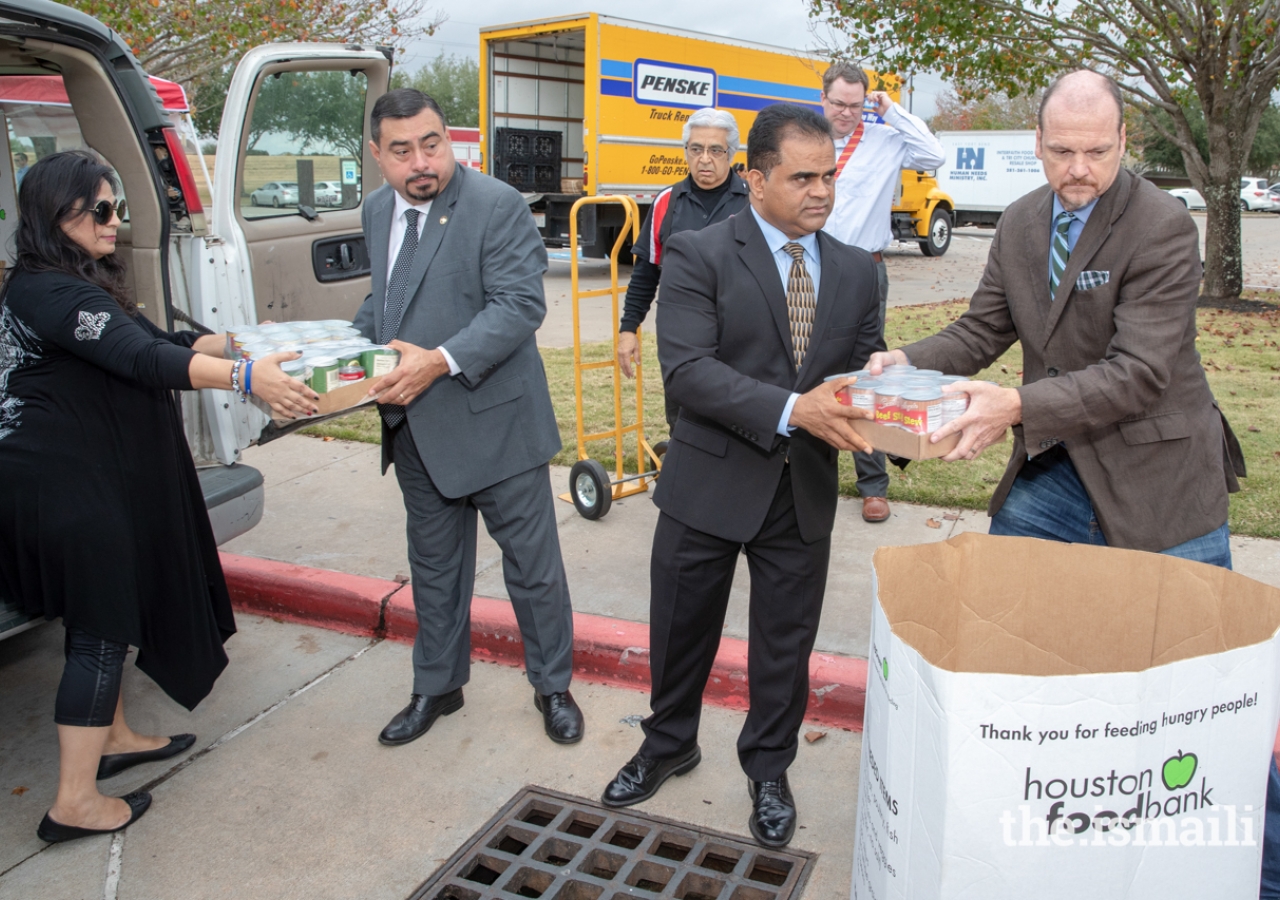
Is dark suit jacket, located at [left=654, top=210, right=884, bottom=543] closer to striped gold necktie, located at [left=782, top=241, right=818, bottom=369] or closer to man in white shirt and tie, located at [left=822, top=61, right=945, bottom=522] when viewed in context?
striped gold necktie, located at [left=782, top=241, right=818, bottom=369]

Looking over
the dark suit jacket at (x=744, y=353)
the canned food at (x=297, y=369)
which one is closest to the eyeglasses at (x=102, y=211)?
the canned food at (x=297, y=369)

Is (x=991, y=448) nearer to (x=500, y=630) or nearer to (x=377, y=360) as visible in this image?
(x=500, y=630)

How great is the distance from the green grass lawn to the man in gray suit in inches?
104

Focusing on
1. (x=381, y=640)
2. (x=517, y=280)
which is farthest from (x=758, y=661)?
(x=381, y=640)

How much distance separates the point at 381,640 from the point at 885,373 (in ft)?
9.14

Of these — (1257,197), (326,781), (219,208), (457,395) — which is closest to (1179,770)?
(457,395)

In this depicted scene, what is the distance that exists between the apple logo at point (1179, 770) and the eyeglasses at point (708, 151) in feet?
12.4

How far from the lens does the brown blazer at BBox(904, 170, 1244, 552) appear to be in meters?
2.49

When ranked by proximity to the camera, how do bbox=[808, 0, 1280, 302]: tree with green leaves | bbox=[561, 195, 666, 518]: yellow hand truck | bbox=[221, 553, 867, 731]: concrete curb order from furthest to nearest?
bbox=[808, 0, 1280, 302]: tree with green leaves
bbox=[561, 195, 666, 518]: yellow hand truck
bbox=[221, 553, 867, 731]: concrete curb

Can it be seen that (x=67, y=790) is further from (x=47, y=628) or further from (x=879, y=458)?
(x=879, y=458)

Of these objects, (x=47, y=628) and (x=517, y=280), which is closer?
(x=517, y=280)

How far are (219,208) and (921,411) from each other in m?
3.47

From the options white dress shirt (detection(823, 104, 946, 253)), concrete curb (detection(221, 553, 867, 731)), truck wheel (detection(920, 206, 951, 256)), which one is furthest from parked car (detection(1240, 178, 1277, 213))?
concrete curb (detection(221, 553, 867, 731))

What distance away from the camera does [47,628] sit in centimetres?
479
